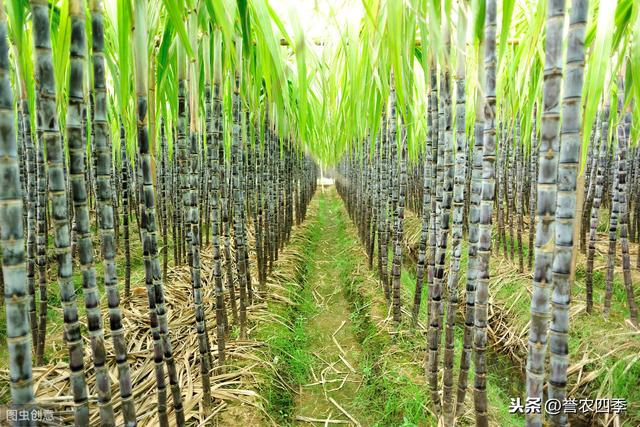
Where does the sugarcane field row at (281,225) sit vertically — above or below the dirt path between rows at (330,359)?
above

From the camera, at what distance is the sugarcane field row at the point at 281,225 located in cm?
84

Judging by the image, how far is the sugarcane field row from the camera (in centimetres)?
84

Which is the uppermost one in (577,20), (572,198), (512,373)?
(577,20)

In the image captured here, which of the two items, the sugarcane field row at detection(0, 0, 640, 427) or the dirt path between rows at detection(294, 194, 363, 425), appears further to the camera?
the dirt path between rows at detection(294, 194, 363, 425)

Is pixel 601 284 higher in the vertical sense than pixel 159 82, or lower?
A: lower

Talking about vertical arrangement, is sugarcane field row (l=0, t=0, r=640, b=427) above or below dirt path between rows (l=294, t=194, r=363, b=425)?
above

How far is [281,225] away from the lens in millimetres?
4609

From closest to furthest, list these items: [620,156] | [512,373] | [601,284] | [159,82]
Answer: [159,82] < [620,156] < [512,373] < [601,284]

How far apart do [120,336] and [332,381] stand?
68.9 inches

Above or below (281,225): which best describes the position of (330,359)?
below

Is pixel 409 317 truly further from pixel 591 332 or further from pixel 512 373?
pixel 591 332

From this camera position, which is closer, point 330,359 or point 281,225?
point 330,359

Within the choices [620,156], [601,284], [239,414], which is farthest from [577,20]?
[601,284]

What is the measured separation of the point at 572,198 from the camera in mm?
803
